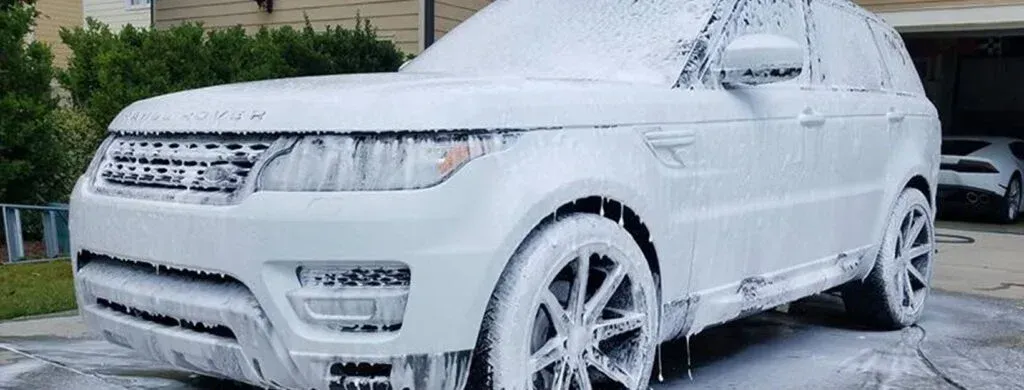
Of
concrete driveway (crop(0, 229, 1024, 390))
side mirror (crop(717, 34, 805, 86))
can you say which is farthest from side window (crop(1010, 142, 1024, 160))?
side mirror (crop(717, 34, 805, 86))

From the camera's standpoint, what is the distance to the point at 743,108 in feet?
13.2

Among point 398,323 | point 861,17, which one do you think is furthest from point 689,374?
point 861,17

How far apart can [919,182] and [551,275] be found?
3.50m

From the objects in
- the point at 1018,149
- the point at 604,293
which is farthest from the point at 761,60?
the point at 1018,149

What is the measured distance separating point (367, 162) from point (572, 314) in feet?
2.88

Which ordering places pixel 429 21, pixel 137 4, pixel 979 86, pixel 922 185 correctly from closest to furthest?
pixel 922 185
pixel 429 21
pixel 137 4
pixel 979 86

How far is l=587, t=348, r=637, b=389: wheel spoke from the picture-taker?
3.35 metres

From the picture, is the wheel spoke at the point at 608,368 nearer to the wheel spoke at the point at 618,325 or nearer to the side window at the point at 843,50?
the wheel spoke at the point at 618,325

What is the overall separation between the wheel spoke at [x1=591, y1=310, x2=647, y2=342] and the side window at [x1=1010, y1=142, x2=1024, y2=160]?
40.8 ft

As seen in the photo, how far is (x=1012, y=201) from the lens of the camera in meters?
13.6

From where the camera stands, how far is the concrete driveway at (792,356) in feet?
13.8

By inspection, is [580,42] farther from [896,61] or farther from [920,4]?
[920,4]

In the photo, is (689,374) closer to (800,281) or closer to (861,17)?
(800,281)

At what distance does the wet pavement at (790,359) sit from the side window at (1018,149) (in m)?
9.05
